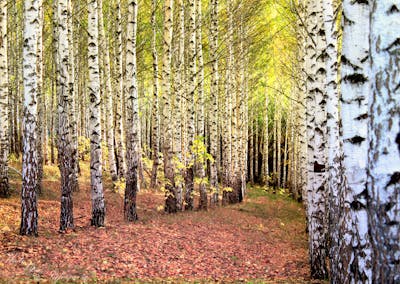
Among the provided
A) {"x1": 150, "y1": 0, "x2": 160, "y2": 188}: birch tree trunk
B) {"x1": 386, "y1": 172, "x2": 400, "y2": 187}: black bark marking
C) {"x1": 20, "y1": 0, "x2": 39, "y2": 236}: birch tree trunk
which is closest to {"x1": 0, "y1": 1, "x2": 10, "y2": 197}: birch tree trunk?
{"x1": 20, "y1": 0, "x2": 39, "y2": 236}: birch tree trunk

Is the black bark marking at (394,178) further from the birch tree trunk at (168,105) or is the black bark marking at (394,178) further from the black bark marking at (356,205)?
the birch tree trunk at (168,105)

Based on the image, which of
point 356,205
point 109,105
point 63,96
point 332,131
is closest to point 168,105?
point 109,105

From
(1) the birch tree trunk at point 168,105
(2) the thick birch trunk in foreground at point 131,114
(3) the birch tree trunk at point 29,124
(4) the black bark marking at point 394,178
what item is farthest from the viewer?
(1) the birch tree trunk at point 168,105

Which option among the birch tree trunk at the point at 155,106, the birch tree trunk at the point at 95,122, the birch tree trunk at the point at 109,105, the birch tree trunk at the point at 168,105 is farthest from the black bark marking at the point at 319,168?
the birch tree trunk at the point at 109,105

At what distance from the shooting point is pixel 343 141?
3.88 m

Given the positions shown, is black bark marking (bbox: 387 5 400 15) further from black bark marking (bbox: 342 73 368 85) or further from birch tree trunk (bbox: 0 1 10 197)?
birch tree trunk (bbox: 0 1 10 197)

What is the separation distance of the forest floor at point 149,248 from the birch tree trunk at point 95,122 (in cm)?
60

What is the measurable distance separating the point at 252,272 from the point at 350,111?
5739 millimetres

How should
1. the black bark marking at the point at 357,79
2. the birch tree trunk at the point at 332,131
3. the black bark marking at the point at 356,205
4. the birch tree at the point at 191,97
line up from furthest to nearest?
the birch tree at the point at 191,97 < the birch tree trunk at the point at 332,131 < the black bark marking at the point at 357,79 < the black bark marking at the point at 356,205

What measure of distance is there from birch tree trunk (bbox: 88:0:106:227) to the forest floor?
0.60 meters

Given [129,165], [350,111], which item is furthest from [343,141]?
[129,165]

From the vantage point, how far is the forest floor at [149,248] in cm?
709

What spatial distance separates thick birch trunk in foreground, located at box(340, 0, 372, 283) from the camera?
3703mm

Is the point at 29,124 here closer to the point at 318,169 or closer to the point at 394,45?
the point at 318,169
